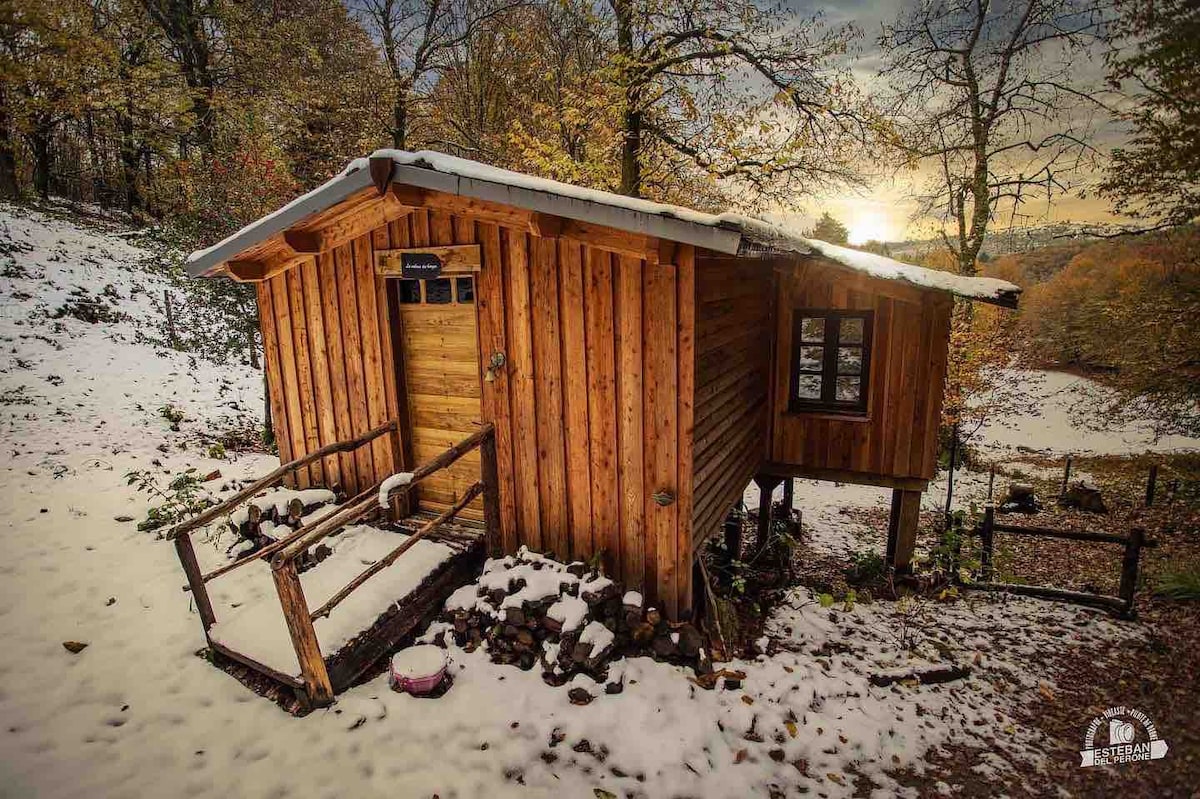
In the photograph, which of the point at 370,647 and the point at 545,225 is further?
the point at 545,225

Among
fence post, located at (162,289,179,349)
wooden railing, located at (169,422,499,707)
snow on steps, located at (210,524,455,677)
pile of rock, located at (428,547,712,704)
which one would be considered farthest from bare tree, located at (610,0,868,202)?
fence post, located at (162,289,179,349)

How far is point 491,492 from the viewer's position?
566 cm

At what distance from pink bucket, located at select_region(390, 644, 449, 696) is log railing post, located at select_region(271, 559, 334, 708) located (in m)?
0.48

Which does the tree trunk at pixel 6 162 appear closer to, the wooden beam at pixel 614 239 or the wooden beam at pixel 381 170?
the wooden beam at pixel 381 170

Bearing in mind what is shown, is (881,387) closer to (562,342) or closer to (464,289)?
(562,342)

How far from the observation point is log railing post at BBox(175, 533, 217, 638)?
4406mm

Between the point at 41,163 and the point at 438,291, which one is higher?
the point at 41,163

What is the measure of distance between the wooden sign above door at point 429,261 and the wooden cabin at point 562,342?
23 millimetres

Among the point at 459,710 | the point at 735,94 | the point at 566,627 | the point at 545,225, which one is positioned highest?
the point at 735,94

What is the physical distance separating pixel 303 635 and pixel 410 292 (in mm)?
3647

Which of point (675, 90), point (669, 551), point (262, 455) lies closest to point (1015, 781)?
point (669, 551)

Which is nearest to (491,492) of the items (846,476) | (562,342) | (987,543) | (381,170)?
(562,342)

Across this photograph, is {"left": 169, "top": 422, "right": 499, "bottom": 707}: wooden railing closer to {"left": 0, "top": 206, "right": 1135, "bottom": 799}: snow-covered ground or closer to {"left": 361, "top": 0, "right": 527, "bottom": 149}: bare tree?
{"left": 0, "top": 206, "right": 1135, "bottom": 799}: snow-covered ground

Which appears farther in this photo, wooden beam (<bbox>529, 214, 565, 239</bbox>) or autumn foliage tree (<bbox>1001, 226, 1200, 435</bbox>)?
autumn foliage tree (<bbox>1001, 226, 1200, 435</bbox>)
